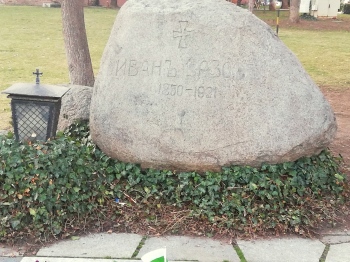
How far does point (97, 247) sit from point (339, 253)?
1792 mm

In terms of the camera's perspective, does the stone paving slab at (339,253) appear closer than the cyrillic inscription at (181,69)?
Yes

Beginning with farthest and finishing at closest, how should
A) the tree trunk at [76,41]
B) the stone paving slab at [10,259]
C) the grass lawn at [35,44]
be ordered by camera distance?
the grass lawn at [35,44]
the tree trunk at [76,41]
the stone paving slab at [10,259]

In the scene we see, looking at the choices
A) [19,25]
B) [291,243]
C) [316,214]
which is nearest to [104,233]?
[291,243]

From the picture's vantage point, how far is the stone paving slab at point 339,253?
3.75 meters

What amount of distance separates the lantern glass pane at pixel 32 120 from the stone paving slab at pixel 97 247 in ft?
3.41

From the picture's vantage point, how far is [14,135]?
4539 mm

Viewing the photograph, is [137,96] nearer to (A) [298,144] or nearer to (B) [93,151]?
(B) [93,151]

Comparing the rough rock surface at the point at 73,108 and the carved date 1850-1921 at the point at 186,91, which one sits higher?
the carved date 1850-1921 at the point at 186,91

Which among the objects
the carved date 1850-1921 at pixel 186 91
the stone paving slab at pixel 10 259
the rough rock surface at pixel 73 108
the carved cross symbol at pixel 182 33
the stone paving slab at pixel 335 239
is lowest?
the stone paving slab at pixel 335 239

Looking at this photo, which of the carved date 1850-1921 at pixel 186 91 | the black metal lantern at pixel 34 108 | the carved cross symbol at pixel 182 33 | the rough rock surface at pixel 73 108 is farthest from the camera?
the rough rock surface at pixel 73 108

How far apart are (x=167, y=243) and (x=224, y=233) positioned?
18.7 inches

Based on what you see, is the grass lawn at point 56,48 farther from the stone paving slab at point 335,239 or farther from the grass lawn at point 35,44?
the stone paving slab at point 335,239

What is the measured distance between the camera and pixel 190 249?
3.85 metres

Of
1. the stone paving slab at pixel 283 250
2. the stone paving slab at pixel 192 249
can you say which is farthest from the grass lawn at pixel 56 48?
the stone paving slab at pixel 283 250
